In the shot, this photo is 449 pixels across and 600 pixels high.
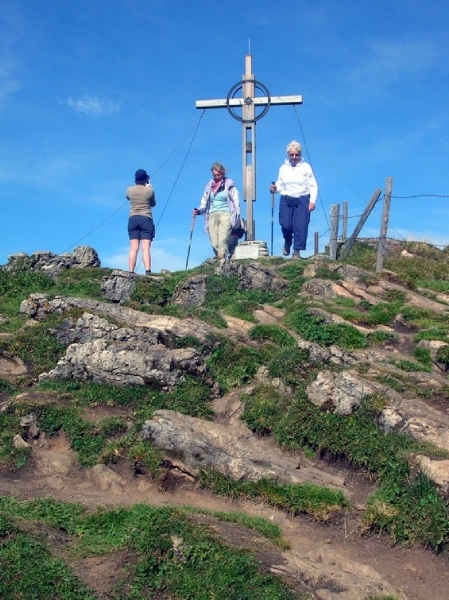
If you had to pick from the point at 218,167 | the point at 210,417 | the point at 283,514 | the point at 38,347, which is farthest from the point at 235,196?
the point at 283,514

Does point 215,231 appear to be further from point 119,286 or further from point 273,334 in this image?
point 273,334

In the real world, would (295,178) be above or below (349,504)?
above

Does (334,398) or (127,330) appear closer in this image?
(334,398)

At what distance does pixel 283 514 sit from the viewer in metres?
7.61

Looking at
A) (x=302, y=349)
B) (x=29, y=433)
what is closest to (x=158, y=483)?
(x=29, y=433)

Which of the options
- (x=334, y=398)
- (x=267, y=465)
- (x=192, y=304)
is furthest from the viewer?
(x=192, y=304)

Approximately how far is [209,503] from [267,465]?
2.87ft

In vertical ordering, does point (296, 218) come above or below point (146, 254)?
above

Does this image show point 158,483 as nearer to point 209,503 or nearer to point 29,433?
point 209,503

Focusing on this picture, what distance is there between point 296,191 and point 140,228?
3.58m

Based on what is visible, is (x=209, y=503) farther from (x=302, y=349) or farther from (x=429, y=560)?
(x=302, y=349)

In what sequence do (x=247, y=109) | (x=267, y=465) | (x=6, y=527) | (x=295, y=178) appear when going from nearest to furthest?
(x=6, y=527), (x=267, y=465), (x=295, y=178), (x=247, y=109)

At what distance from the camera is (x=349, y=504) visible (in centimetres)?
764

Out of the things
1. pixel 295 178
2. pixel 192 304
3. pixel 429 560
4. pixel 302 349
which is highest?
pixel 295 178
